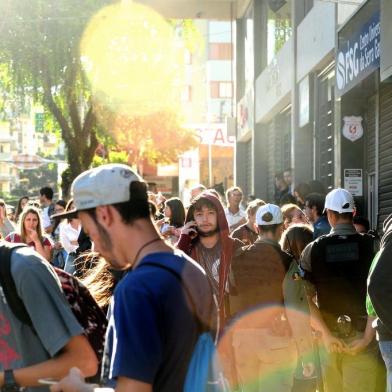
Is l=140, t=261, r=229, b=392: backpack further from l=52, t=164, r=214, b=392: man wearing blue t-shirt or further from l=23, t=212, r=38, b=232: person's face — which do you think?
l=23, t=212, r=38, b=232: person's face

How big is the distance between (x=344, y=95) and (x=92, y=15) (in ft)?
43.8

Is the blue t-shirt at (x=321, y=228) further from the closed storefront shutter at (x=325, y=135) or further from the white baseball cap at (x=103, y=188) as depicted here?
the closed storefront shutter at (x=325, y=135)

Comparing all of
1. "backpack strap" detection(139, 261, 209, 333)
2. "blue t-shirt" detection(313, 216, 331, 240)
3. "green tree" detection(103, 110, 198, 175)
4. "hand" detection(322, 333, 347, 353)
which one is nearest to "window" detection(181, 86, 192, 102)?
"green tree" detection(103, 110, 198, 175)

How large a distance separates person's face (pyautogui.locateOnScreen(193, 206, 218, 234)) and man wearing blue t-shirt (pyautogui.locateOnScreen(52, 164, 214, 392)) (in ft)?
14.1

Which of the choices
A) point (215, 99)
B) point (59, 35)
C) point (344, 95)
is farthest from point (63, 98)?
point (215, 99)

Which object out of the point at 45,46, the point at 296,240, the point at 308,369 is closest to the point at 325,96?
the point at 296,240

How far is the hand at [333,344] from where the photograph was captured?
21.8ft

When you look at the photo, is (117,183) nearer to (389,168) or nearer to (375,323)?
(375,323)

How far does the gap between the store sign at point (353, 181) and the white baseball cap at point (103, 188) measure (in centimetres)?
996

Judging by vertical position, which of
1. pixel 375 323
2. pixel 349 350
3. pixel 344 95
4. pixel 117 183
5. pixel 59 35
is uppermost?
pixel 59 35

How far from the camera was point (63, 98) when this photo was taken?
26.4 m

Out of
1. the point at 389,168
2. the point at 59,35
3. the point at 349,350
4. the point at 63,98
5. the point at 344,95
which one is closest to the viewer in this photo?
the point at 349,350

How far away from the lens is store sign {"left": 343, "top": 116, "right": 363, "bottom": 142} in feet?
41.9

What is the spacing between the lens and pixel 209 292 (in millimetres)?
2984
